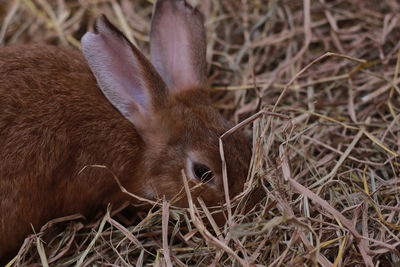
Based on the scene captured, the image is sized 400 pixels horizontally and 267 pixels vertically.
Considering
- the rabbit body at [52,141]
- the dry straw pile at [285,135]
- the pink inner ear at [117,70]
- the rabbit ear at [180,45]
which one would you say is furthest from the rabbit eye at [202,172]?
the rabbit ear at [180,45]

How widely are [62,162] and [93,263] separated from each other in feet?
2.04

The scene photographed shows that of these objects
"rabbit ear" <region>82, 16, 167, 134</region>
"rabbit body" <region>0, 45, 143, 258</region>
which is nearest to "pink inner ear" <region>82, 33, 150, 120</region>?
"rabbit ear" <region>82, 16, 167, 134</region>

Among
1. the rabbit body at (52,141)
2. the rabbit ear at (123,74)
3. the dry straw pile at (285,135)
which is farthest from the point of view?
the rabbit ear at (123,74)

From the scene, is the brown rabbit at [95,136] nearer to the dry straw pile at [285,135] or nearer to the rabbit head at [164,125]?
the rabbit head at [164,125]

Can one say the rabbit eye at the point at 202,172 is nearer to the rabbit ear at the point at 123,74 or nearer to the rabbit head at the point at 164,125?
the rabbit head at the point at 164,125

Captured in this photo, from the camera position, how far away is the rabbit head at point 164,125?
3508mm

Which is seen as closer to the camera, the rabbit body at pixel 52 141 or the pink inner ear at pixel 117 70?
the rabbit body at pixel 52 141

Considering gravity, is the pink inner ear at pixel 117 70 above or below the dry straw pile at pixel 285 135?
Answer: above

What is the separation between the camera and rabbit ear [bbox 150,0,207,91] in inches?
158

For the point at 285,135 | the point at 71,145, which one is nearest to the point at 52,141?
the point at 71,145

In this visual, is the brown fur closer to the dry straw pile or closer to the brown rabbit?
the brown rabbit

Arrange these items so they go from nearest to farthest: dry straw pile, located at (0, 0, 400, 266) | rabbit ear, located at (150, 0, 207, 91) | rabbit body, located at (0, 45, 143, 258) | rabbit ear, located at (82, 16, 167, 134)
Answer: dry straw pile, located at (0, 0, 400, 266) → rabbit body, located at (0, 45, 143, 258) → rabbit ear, located at (82, 16, 167, 134) → rabbit ear, located at (150, 0, 207, 91)

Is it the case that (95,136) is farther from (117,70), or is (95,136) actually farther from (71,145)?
(117,70)

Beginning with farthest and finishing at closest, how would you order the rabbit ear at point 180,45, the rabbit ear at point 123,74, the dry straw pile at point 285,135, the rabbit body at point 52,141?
the rabbit ear at point 180,45, the rabbit ear at point 123,74, the rabbit body at point 52,141, the dry straw pile at point 285,135
